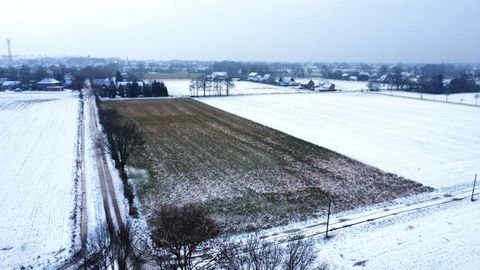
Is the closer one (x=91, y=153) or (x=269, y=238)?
(x=269, y=238)

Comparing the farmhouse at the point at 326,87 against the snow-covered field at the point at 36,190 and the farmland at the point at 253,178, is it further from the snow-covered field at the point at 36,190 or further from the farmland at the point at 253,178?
the snow-covered field at the point at 36,190

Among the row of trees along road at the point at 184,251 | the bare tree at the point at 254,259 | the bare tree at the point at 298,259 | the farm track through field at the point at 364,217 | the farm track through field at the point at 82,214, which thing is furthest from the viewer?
the farm track through field at the point at 364,217

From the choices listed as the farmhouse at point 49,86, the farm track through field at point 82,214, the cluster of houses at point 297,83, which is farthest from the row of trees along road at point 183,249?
the cluster of houses at point 297,83

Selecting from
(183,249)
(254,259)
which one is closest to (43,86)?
(183,249)

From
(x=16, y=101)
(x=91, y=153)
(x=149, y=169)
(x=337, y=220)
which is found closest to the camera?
(x=337, y=220)

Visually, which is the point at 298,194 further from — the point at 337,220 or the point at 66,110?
the point at 66,110

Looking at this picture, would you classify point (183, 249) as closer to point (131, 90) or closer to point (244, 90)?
point (131, 90)

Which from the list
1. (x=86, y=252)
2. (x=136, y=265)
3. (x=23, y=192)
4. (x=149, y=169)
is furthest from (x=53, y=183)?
(x=136, y=265)

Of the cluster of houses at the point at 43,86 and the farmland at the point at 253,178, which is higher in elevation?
the cluster of houses at the point at 43,86
